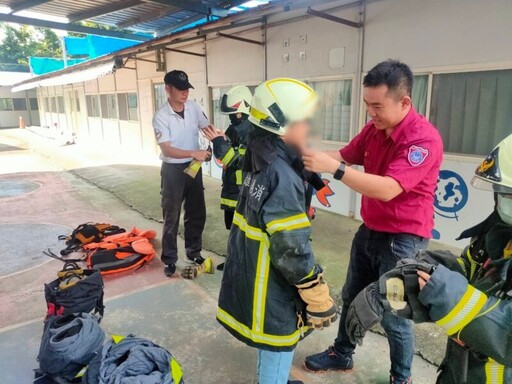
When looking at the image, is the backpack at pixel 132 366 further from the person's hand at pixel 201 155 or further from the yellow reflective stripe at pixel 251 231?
the person's hand at pixel 201 155

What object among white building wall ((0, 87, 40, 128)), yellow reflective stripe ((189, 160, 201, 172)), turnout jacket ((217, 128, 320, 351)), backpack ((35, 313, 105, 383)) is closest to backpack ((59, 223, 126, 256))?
yellow reflective stripe ((189, 160, 201, 172))

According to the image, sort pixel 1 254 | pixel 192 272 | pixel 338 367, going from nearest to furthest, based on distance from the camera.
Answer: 1. pixel 338 367
2. pixel 192 272
3. pixel 1 254

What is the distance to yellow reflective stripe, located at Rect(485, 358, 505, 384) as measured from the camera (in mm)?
1143

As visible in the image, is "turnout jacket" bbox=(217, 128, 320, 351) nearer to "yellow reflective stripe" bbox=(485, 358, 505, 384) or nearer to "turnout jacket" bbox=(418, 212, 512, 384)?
"turnout jacket" bbox=(418, 212, 512, 384)

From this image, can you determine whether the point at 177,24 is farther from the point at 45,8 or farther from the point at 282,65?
the point at 282,65

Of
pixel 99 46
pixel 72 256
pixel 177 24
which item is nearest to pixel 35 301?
pixel 72 256

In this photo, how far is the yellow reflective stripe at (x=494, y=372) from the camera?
3.75 feet

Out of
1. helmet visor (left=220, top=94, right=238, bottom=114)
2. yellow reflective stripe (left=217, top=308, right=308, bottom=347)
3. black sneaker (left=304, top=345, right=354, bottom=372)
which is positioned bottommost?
black sneaker (left=304, top=345, right=354, bottom=372)

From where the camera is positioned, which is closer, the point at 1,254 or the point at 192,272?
the point at 192,272

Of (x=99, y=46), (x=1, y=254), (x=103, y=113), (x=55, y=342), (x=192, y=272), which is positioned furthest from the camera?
(x=99, y=46)

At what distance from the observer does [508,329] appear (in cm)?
105

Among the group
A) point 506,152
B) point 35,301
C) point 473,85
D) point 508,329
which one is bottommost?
point 35,301

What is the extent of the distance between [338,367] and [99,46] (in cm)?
1765

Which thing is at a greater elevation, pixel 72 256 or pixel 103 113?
pixel 103 113
